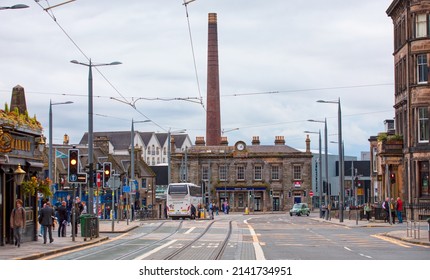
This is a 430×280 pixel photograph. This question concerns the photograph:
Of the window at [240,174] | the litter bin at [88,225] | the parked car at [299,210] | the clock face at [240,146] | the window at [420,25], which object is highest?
the window at [420,25]

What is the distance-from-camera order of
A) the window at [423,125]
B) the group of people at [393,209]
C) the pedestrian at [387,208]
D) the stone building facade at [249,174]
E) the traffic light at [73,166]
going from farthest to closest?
the stone building facade at [249,174], the window at [423,125], the pedestrian at [387,208], the group of people at [393,209], the traffic light at [73,166]

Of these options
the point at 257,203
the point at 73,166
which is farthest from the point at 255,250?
the point at 257,203

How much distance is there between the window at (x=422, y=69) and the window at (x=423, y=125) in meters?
2.20

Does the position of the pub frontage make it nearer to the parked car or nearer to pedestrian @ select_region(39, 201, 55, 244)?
pedestrian @ select_region(39, 201, 55, 244)

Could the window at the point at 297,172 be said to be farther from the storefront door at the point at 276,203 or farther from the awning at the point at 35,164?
the awning at the point at 35,164

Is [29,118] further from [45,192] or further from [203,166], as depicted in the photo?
[203,166]

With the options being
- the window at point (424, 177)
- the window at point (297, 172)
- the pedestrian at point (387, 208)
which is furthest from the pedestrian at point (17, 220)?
the window at point (297, 172)

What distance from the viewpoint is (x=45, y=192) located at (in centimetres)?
3888

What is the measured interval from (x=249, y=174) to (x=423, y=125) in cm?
6759

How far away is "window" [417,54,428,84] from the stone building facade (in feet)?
217

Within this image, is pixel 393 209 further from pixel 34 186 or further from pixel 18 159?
pixel 18 159

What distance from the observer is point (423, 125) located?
2640 inches

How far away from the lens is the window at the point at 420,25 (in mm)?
66000

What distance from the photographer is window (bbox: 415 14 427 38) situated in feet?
217
